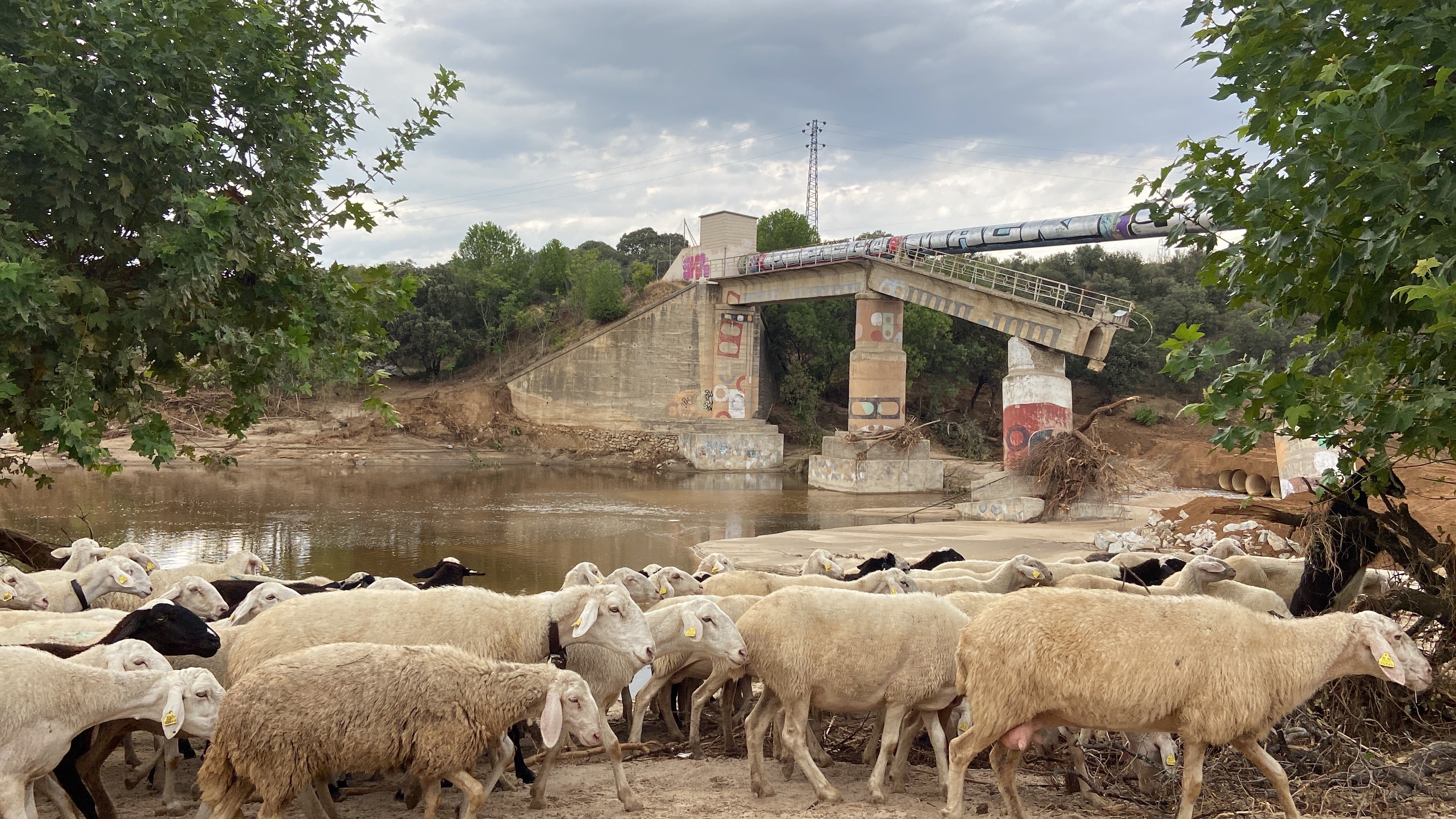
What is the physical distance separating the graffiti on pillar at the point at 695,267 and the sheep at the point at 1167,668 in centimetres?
3998

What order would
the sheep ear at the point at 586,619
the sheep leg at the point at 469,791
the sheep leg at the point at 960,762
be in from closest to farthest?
the sheep leg at the point at 469,791, the sheep leg at the point at 960,762, the sheep ear at the point at 586,619

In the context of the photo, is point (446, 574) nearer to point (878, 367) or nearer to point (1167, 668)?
point (1167, 668)

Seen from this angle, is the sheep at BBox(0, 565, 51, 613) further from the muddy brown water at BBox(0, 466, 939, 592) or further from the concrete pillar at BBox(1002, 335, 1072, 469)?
the concrete pillar at BBox(1002, 335, 1072, 469)

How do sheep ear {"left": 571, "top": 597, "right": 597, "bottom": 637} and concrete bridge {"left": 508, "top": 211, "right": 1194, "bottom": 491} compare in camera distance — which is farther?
concrete bridge {"left": 508, "top": 211, "right": 1194, "bottom": 491}

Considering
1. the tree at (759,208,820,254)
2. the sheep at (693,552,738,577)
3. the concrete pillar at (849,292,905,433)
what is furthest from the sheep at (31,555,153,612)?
the tree at (759,208,820,254)

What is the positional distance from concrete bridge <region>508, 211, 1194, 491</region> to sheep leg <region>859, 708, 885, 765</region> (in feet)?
72.7

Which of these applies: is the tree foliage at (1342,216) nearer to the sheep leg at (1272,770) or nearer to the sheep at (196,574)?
the sheep leg at (1272,770)

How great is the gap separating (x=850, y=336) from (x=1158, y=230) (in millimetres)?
23941

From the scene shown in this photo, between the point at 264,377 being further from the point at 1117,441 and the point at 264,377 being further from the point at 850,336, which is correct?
the point at 850,336

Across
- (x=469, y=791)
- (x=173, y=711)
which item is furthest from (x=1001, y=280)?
(x=173, y=711)

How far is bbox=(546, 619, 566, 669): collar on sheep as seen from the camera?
6434mm

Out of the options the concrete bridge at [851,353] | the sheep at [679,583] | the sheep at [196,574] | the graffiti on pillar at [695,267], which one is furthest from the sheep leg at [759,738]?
the graffiti on pillar at [695,267]

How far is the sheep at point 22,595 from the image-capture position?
7.99m

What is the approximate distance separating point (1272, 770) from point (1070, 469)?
71.2ft
